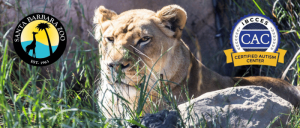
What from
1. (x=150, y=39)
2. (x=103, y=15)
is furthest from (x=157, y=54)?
(x=103, y=15)

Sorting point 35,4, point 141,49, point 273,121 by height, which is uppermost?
point 35,4

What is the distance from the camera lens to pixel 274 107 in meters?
2.23

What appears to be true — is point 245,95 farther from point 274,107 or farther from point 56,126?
point 56,126

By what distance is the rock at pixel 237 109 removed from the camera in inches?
81.8

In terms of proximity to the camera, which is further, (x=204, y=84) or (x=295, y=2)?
(x=295, y=2)

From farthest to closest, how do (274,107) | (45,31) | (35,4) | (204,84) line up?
(35,4)
(204,84)
(45,31)
(274,107)

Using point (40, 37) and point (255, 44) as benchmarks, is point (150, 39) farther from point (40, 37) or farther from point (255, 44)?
point (255, 44)

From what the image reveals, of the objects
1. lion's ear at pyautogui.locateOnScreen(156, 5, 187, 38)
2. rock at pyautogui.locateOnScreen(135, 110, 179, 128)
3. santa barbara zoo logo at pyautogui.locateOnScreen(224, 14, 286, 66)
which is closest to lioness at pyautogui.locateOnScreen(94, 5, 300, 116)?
lion's ear at pyautogui.locateOnScreen(156, 5, 187, 38)

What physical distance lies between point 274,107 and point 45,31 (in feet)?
5.94

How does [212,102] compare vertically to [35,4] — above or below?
below

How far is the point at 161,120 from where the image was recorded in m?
2.00

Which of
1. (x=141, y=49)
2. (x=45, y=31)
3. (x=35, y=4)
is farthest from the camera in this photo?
(x=35, y=4)

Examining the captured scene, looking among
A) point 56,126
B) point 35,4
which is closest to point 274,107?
point 56,126

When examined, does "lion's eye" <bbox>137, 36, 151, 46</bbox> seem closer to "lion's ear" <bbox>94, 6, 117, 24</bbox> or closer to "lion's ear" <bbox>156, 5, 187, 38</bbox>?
"lion's ear" <bbox>156, 5, 187, 38</bbox>
